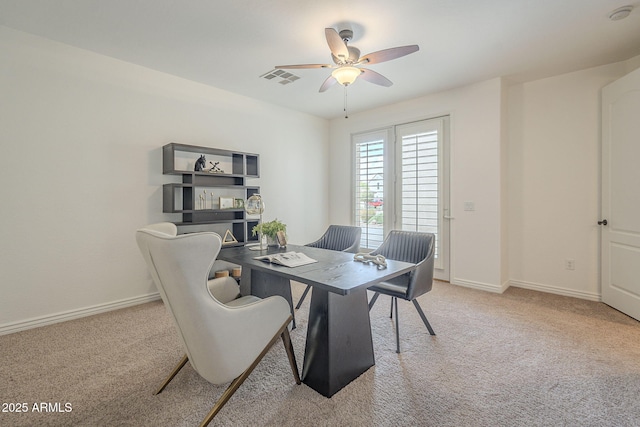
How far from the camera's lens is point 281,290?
254cm

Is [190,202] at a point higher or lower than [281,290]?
higher

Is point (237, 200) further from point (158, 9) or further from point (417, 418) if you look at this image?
point (417, 418)

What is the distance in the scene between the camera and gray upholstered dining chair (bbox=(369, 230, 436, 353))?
7.64 feet

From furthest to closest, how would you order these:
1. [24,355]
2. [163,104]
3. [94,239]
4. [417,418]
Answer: [163,104], [94,239], [24,355], [417,418]

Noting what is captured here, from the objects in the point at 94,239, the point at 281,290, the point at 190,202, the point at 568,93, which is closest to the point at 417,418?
the point at 281,290

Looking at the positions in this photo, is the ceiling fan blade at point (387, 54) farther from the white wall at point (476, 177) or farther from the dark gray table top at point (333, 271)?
the white wall at point (476, 177)

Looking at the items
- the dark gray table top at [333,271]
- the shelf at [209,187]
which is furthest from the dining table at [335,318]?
the shelf at [209,187]

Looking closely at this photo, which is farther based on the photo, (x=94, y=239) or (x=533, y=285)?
(x=533, y=285)

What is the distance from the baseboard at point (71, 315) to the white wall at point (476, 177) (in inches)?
155

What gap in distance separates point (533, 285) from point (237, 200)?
4010 millimetres

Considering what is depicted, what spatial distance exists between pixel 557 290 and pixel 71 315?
17.7 feet

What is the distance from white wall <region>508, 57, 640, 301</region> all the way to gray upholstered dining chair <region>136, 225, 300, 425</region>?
3615 millimetres

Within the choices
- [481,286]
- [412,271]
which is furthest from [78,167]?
[481,286]

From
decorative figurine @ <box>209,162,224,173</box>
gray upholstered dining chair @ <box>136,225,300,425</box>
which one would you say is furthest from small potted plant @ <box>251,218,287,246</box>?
decorative figurine @ <box>209,162,224,173</box>
